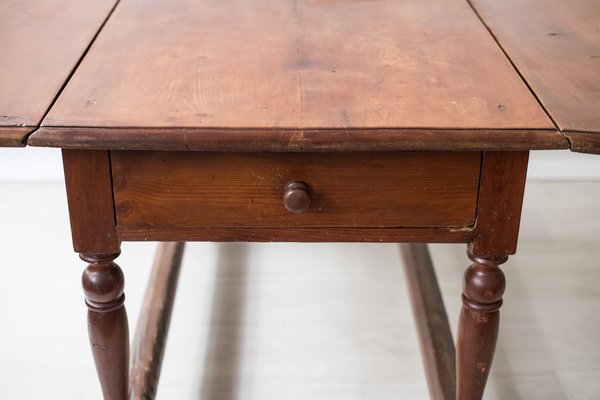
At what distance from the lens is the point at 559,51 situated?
1053 millimetres

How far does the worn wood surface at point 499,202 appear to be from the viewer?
910mm

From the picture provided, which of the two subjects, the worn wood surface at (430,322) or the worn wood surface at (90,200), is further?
the worn wood surface at (430,322)

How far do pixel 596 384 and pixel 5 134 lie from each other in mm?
1024

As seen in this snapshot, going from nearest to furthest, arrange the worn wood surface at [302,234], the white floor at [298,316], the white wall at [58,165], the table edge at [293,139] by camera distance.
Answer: the table edge at [293,139] < the worn wood surface at [302,234] < the white floor at [298,316] < the white wall at [58,165]

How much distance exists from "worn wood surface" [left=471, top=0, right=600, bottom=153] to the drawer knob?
276mm

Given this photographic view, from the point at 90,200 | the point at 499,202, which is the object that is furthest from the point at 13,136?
the point at 499,202

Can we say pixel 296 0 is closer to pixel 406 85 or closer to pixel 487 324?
pixel 406 85

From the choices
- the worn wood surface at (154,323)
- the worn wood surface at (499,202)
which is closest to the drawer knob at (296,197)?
the worn wood surface at (499,202)

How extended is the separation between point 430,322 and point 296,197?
603 mm

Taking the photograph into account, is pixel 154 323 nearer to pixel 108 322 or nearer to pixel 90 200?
pixel 108 322

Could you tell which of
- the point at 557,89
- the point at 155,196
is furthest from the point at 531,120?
the point at 155,196

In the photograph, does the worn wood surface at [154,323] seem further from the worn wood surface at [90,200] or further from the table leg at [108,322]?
the worn wood surface at [90,200]

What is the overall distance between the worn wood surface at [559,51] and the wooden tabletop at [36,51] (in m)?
0.54

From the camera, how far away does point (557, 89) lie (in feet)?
3.09
